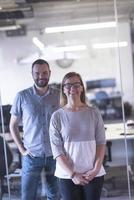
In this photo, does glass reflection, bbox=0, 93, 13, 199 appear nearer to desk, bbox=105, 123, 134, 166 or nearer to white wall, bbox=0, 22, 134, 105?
white wall, bbox=0, 22, 134, 105

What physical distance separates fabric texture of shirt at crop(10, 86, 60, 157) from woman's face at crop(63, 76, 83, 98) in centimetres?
58

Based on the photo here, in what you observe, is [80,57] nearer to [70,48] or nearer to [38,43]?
[70,48]

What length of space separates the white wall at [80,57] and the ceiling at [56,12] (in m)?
0.32

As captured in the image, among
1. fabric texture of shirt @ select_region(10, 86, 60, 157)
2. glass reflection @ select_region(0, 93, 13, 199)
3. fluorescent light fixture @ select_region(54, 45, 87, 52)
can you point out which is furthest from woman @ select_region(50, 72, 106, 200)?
fluorescent light fixture @ select_region(54, 45, 87, 52)

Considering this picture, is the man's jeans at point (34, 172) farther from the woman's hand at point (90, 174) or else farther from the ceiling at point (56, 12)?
the ceiling at point (56, 12)

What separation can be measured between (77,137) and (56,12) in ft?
17.3

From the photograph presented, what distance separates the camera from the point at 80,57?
8.26 metres

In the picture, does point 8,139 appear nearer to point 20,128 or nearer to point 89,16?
point 20,128

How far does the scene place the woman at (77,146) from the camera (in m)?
2.49

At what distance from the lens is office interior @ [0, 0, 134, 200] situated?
14.3ft

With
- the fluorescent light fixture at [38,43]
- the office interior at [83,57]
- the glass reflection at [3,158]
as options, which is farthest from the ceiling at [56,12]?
the glass reflection at [3,158]

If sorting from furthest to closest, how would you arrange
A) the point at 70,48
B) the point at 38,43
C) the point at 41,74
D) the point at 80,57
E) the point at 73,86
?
the point at 80,57 < the point at 70,48 < the point at 38,43 < the point at 41,74 < the point at 73,86

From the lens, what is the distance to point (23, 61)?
6.76m

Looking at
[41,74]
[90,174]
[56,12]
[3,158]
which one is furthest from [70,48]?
[90,174]
